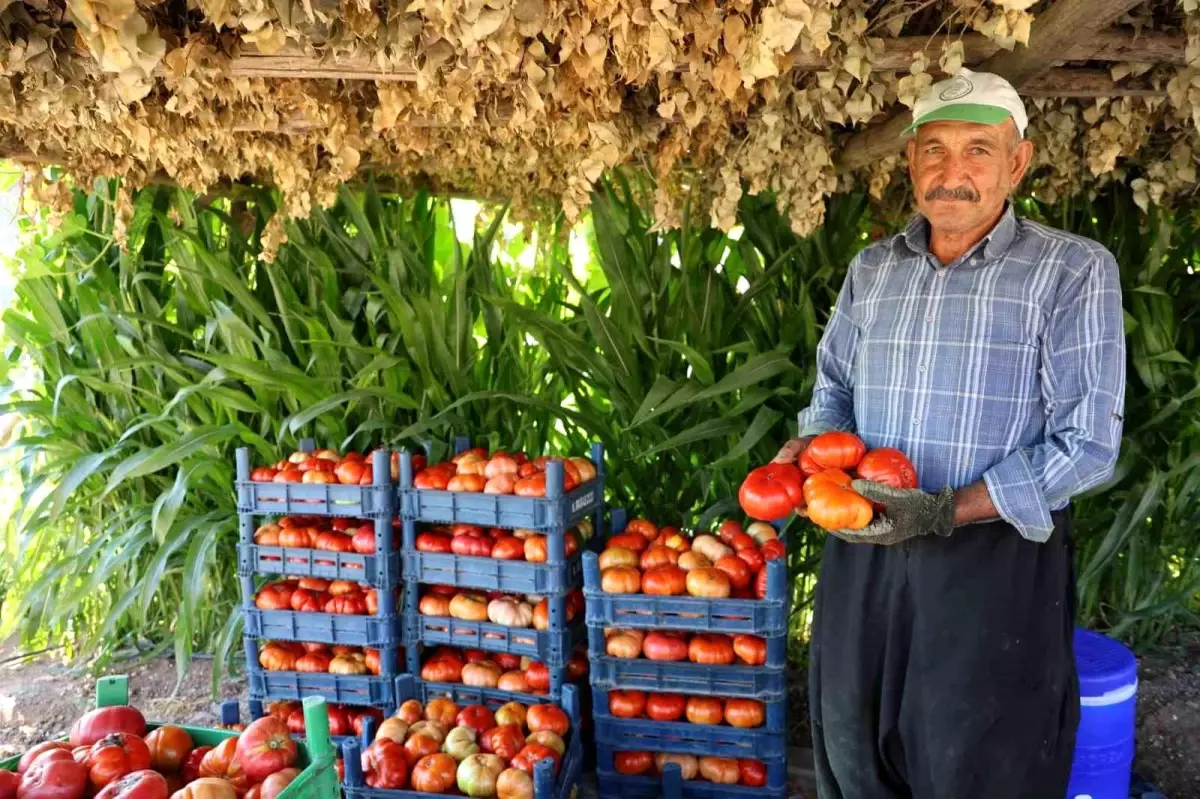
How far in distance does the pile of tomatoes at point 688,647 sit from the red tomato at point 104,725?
4.18ft

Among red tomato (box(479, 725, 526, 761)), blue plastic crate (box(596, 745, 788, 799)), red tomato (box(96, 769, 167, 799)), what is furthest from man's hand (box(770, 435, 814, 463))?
red tomato (box(96, 769, 167, 799))

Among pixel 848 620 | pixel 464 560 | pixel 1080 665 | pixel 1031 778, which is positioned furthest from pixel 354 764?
pixel 1080 665

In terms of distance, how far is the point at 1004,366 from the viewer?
1.75 metres

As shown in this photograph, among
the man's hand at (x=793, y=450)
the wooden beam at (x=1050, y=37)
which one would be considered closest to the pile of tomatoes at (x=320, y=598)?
the man's hand at (x=793, y=450)

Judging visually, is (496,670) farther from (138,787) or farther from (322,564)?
(138,787)

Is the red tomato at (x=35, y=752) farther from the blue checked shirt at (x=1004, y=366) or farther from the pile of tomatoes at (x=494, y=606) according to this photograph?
the blue checked shirt at (x=1004, y=366)

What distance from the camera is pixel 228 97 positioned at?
227 centimetres

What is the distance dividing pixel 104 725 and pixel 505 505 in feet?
4.09

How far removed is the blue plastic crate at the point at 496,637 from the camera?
2723mm

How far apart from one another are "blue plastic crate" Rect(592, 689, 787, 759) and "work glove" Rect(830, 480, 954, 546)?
105 centimetres

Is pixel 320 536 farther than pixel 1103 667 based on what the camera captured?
Yes

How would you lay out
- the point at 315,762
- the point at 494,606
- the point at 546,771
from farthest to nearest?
the point at 494,606, the point at 546,771, the point at 315,762

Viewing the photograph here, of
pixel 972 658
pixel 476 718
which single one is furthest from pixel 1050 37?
pixel 476 718

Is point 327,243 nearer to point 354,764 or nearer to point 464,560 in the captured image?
point 464,560
